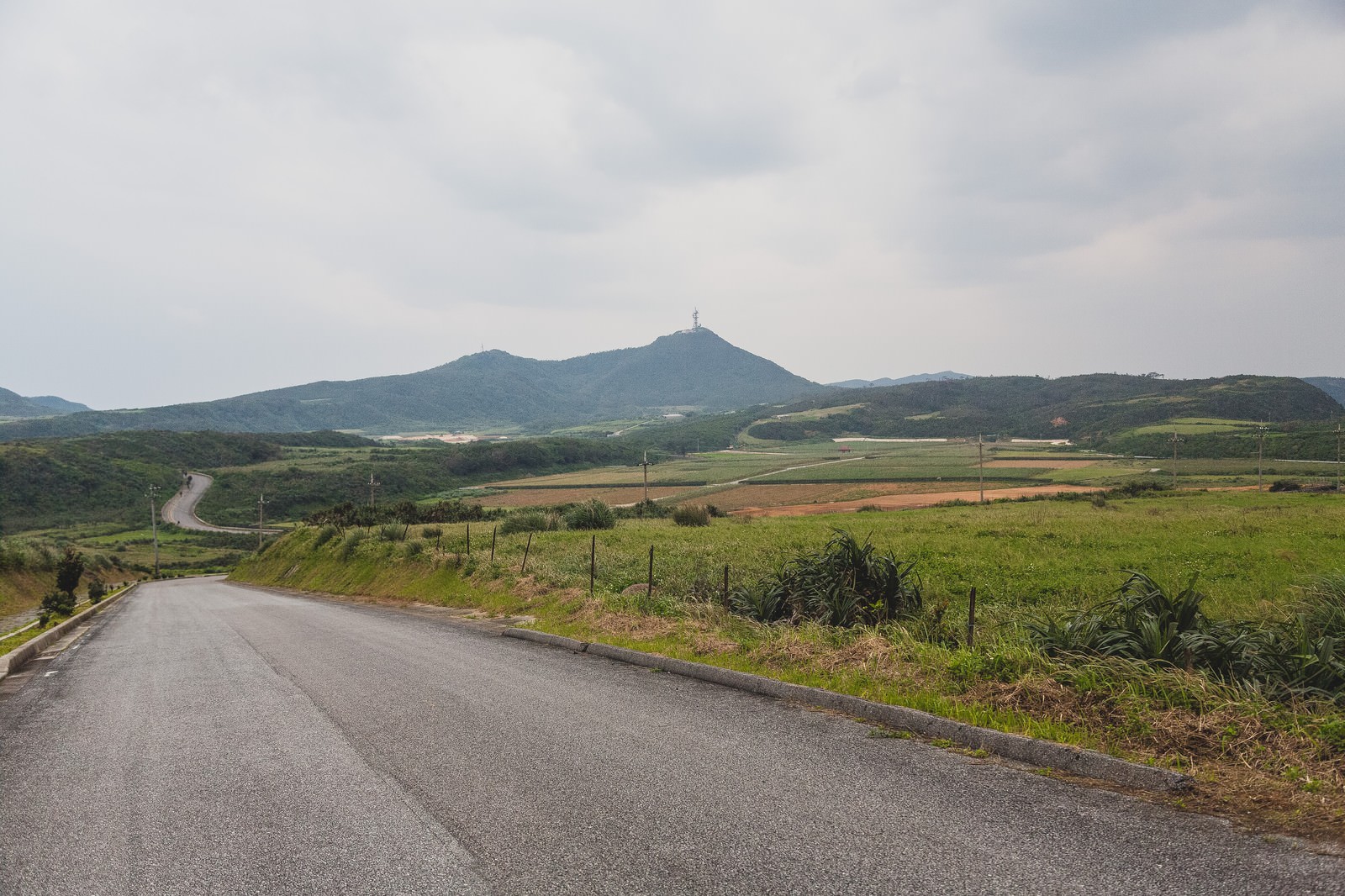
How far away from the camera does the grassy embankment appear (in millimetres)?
5801

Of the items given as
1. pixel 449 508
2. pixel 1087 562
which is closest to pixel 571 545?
pixel 1087 562

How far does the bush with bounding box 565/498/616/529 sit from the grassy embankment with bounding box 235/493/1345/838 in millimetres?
1223

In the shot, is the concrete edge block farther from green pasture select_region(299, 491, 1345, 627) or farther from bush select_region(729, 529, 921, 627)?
bush select_region(729, 529, 921, 627)

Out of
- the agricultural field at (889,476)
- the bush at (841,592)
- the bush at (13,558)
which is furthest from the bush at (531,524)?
the agricultural field at (889,476)

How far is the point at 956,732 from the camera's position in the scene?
679cm

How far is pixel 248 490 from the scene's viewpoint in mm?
135250

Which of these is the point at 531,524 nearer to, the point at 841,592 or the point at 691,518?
the point at 691,518

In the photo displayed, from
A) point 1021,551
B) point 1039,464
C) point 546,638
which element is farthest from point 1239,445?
point 546,638

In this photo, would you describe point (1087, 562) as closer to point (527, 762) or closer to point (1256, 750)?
point (1256, 750)

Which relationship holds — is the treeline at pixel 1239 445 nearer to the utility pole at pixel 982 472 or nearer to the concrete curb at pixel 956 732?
the utility pole at pixel 982 472

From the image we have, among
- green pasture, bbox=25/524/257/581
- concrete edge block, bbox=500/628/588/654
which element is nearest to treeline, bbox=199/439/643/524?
green pasture, bbox=25/524/257/581

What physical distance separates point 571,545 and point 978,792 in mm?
25197

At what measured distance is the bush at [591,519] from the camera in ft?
139

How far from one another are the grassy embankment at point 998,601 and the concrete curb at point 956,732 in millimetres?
240
